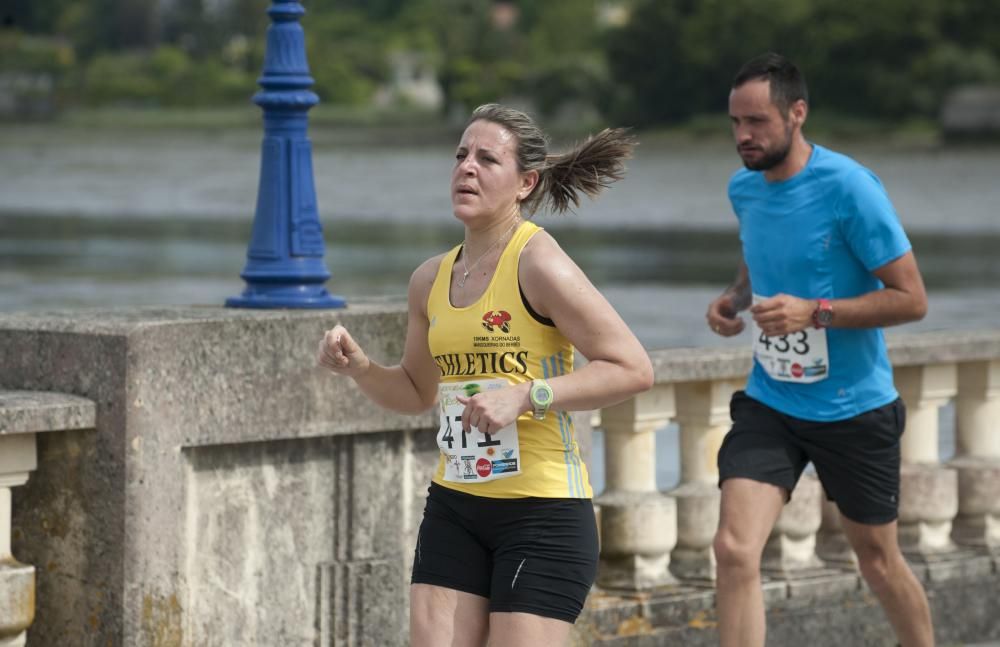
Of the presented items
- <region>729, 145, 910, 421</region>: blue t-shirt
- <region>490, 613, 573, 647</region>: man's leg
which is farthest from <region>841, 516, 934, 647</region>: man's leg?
<region>490, 613, 573, 647</region>: man's leg

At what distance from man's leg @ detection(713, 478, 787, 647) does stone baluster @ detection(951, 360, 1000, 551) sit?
1.49m

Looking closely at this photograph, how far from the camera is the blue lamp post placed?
17.3 feet

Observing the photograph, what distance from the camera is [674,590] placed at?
18.7 ft

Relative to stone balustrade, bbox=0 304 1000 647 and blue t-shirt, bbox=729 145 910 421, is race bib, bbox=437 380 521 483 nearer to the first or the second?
stone balustrade, bbox=0 304 1000 647

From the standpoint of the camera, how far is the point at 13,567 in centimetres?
455

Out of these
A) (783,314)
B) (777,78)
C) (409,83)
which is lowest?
(783,314)

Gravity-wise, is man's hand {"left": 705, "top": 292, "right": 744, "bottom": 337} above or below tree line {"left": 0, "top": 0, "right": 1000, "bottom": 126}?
below

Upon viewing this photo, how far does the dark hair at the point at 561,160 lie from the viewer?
397cm

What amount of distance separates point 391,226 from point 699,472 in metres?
33.4

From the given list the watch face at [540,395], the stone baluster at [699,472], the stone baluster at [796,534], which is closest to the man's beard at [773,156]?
the stone baluster at [699,472]

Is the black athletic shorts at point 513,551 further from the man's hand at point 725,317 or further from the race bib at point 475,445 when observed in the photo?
the man's hand at point 725,317

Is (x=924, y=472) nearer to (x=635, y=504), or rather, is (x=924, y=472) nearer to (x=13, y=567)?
(x=635, y=504)

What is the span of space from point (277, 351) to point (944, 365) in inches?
88.5

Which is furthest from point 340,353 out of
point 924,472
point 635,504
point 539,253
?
point 924,472
